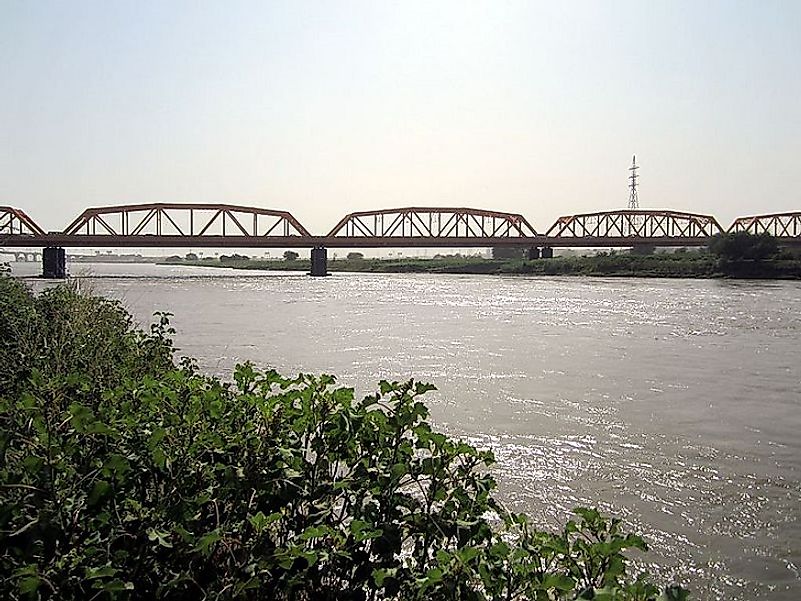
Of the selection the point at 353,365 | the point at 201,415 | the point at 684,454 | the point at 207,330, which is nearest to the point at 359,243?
the point at 207,330

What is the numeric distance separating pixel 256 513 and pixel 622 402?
9.32 m

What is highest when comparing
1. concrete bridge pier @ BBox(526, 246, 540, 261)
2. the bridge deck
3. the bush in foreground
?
the bridge deck

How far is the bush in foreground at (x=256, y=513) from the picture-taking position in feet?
7.57

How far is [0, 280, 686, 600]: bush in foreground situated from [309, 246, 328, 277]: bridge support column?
7357 centimetres

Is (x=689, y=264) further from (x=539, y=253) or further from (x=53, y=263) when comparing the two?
(x=53, y=263)

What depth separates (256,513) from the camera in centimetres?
278

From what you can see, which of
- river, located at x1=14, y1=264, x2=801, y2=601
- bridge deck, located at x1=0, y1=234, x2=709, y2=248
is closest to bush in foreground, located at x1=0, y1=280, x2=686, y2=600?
river, located at x1=14, y1=264, x2=801, y2=601

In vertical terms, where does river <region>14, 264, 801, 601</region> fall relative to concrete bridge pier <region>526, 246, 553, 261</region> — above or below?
below

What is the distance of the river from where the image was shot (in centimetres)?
597

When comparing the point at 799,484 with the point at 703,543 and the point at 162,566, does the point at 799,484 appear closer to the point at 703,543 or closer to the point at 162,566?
the point at 703,543

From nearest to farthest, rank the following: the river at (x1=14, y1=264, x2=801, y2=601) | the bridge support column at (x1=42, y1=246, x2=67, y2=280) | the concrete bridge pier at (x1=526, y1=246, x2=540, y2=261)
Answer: the river at (x1=14, y1=264, x2=801, y2=601), the bridge support column at (x1=42, y1=246, x2=67, y2=280), the concrete bridge pier at (x1=526, y1=246, x2=540, y2=261)

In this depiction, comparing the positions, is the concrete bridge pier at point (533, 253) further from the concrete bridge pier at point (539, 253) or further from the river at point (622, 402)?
the river at point (622, 402)

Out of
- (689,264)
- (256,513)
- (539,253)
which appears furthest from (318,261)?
(256,513)

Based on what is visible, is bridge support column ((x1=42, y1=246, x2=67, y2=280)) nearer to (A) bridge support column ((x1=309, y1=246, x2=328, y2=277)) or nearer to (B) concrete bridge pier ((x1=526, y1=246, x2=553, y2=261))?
(A) bridge support column ((x1=309, y1=246, x2=328, y2=277))
